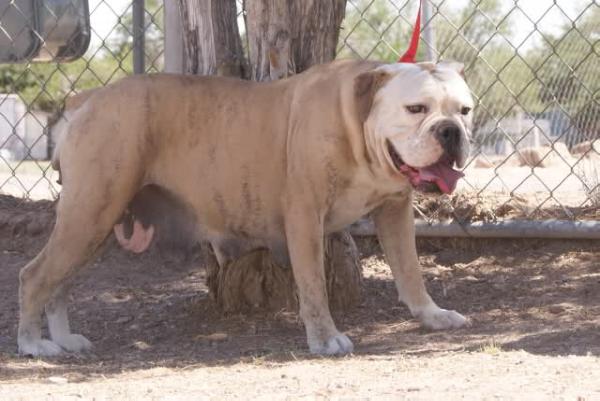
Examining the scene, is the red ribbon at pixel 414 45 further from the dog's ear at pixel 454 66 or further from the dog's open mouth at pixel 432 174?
the dog's open mouth at pixel 432 174

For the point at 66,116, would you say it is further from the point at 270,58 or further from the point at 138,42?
the point at 138,42

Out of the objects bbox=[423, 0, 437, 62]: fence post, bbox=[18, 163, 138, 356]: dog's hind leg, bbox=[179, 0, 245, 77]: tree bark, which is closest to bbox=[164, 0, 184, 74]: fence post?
bbox=[179, 0, 245, 77]: tree bark

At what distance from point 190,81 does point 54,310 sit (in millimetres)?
1030

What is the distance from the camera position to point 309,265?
4297mm

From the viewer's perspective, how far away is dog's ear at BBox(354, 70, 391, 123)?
4.19m

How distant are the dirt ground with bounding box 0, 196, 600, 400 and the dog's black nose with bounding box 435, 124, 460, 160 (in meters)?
0.67

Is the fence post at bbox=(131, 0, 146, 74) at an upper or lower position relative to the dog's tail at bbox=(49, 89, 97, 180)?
upper

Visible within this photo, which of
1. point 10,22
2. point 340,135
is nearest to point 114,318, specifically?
point 340,135

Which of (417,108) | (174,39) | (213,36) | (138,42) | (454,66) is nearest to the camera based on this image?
(417,108)

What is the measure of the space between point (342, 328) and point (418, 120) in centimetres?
104

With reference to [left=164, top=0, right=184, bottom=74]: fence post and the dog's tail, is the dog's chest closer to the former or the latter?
the dog's tail

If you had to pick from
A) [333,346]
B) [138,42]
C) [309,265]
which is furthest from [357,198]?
[138,42]

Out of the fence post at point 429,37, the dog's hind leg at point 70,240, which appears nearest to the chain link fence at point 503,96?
the fence post at point 429,37

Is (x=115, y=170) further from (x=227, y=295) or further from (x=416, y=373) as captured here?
(x=416, y=373)
